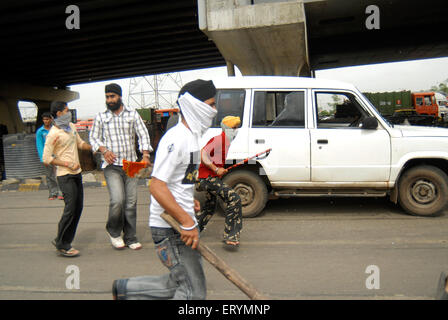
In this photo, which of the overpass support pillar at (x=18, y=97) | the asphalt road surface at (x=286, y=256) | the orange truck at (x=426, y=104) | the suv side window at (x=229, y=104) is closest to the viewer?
the asphalt road surface at (x=286, y=256)

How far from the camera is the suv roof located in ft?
21.0

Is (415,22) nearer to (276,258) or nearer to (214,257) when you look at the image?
(276,258)

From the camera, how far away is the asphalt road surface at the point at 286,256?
3.85m

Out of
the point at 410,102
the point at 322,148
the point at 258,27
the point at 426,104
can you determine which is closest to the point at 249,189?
the point at 322,148

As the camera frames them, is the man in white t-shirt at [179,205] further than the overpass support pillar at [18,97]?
No

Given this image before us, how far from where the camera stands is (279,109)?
6.48 meters

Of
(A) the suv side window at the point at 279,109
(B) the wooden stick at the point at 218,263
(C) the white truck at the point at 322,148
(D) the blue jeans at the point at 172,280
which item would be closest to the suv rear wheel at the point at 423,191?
(C) the white truck at the point at 322,148

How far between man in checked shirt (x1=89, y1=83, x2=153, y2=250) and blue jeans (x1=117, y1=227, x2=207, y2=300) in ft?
8.27

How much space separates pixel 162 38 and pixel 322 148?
1563 cm

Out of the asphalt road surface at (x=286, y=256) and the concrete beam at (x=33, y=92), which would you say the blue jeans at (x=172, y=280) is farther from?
the concrete beam at (x=33, y=92)

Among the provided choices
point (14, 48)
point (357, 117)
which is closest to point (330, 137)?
point (357, 117)

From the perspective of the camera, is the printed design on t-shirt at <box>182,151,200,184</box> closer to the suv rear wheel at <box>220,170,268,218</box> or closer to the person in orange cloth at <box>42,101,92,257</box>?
the person in orange cloth at <box>42,101,92,257</box>

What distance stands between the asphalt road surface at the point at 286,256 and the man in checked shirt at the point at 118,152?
290 mm

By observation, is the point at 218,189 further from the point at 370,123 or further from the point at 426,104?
the point at 426,104
